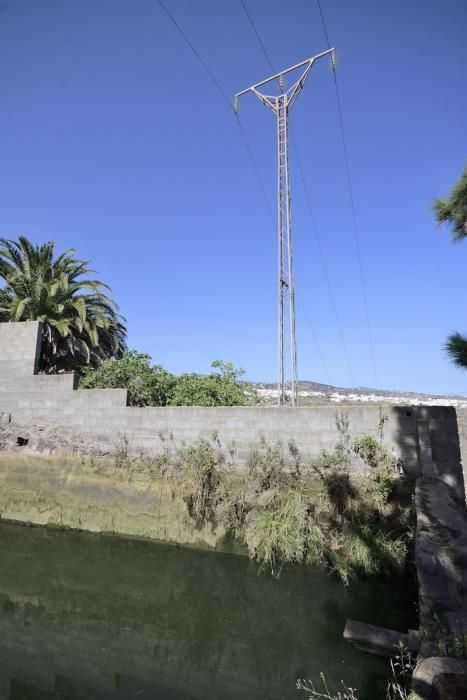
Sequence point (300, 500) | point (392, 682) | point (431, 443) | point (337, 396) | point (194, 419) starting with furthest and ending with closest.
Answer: point (337, 396), point (194, 419), point (300, 500), point (431, 443), point (392, 682)

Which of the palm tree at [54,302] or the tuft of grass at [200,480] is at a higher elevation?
the palm tree at [54,302]

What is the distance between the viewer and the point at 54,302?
1360cm

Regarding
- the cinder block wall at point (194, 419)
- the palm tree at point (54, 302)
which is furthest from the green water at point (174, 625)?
the palm tree at point (54, 302)

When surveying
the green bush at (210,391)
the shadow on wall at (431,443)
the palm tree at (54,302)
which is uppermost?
the palm tree at (54,302)

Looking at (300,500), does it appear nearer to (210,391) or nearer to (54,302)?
(210,391)

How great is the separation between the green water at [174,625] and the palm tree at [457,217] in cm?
485

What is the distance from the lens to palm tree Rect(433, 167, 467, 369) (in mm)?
8414

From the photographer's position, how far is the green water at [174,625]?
4.55m

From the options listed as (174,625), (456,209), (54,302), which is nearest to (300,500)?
(174,625)

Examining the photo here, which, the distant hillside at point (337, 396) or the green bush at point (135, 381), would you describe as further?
the distant hillside at point (337, 396)

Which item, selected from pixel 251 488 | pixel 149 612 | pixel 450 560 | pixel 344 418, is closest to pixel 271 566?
pixel 251 488

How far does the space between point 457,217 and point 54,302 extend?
40.5 feet

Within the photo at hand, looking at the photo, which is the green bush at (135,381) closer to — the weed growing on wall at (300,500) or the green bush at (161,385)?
the green bush at (161,385)

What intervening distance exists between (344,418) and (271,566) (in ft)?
10.1
